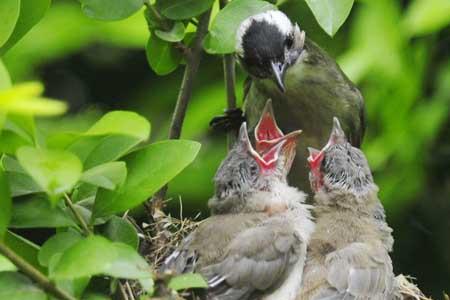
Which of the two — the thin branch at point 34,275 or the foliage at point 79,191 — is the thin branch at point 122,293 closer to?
the foliage at point 79,191

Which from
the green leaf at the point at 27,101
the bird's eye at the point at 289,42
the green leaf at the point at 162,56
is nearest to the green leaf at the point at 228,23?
the green leaf at the point at 162,56

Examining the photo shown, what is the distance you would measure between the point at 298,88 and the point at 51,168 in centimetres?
183

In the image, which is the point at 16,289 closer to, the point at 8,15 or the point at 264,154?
the point at 8,15

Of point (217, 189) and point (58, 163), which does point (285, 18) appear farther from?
point (58, 163)

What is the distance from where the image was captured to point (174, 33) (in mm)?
2215

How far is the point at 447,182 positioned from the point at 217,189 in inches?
48.8

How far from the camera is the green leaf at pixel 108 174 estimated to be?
1.63 metres

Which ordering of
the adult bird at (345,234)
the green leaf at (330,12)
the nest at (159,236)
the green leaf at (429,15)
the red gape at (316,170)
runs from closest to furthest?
the green leaf at (330,12) → the adult bird at (345,234) → the nest at (159,236) → the red gape at (316,170) → the green leaf at (429,15)

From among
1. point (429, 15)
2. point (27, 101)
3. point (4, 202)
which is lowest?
point (429, 15)

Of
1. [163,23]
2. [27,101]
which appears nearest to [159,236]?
[163,23]

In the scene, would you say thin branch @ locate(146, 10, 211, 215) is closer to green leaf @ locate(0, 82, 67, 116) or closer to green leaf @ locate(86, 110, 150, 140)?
green leaf @ locate(86, 110, 150, 140)

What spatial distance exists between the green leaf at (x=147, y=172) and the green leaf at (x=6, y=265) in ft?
0.92

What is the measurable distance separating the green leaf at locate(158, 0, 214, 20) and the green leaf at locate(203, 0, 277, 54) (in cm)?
4

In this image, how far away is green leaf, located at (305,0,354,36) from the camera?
A: 6.60 feet
